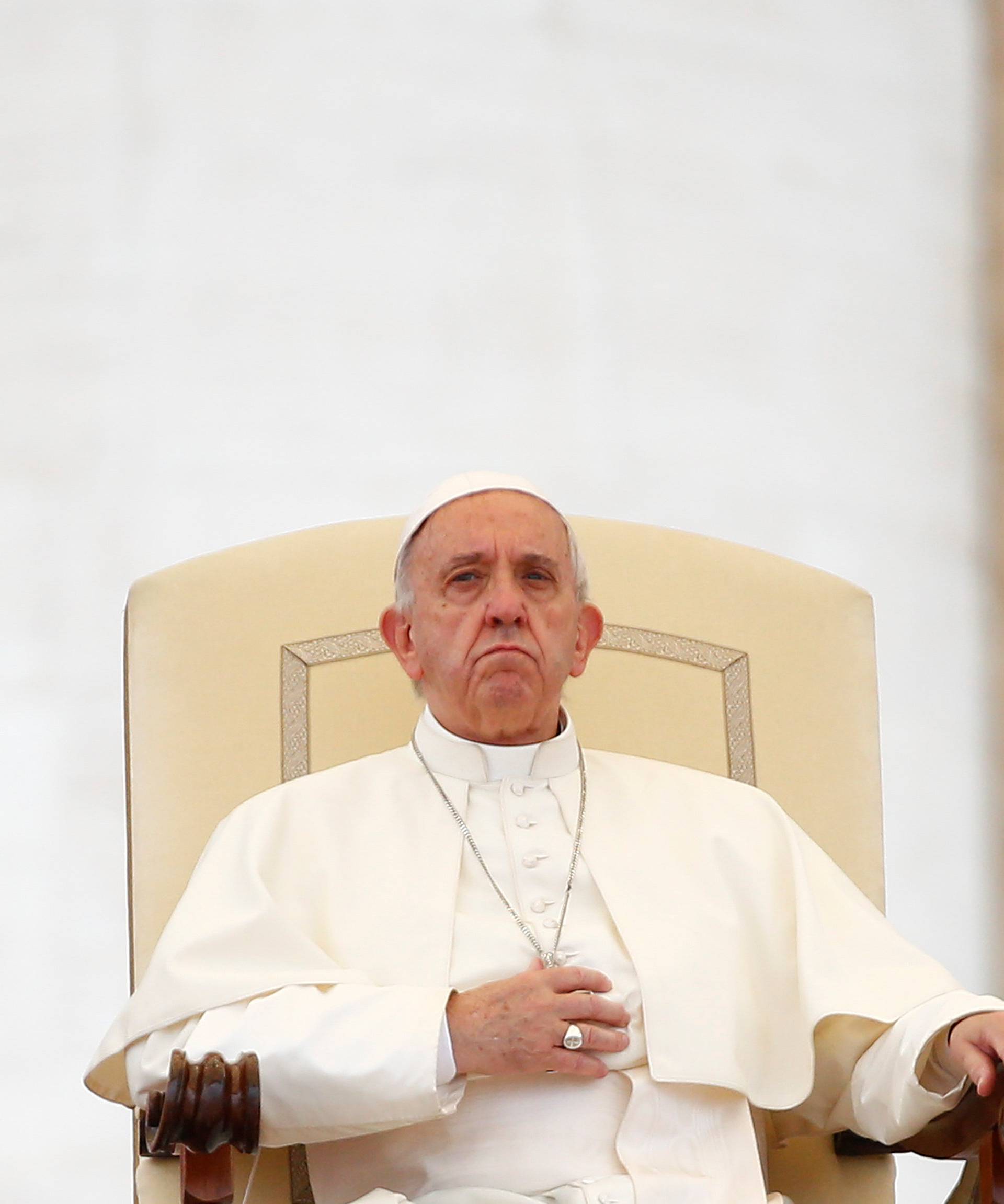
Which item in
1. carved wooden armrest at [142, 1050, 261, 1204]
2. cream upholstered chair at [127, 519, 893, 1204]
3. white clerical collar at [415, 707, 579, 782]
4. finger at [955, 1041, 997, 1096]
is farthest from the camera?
cream upholstered chair at [127, 519, 893, 1204]

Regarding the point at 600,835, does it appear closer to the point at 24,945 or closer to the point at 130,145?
the point at 24,945

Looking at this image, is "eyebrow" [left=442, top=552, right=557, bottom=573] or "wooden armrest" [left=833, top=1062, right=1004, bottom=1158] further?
"eyebrow" [left=442, top=552, right=557, bottom=573]

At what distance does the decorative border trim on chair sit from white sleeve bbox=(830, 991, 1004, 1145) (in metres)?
0.71

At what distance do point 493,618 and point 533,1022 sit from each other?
717 millimetres

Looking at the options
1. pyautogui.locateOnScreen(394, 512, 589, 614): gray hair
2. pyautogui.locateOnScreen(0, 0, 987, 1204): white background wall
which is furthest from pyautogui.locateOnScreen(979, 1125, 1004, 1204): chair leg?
pyautogui.locateOnScreen(0, 0, 987, 1204): white background wall

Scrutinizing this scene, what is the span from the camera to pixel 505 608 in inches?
112

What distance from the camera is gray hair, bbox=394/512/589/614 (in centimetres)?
300

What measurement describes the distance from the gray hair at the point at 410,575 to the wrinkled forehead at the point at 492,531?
0.05ft

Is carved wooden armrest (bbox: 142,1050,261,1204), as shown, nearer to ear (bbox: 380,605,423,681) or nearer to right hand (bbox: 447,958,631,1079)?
right hand (bbox: 447,958,631,1079)

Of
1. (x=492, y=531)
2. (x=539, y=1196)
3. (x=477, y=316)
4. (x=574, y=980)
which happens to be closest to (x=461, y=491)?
(x=492, y=531)

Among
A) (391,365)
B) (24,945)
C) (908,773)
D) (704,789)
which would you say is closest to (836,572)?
(908,773)

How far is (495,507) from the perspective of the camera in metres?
2.97

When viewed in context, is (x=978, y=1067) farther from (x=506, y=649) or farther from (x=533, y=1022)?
(x=506, y=649)

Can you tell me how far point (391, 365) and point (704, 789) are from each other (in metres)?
1.97
